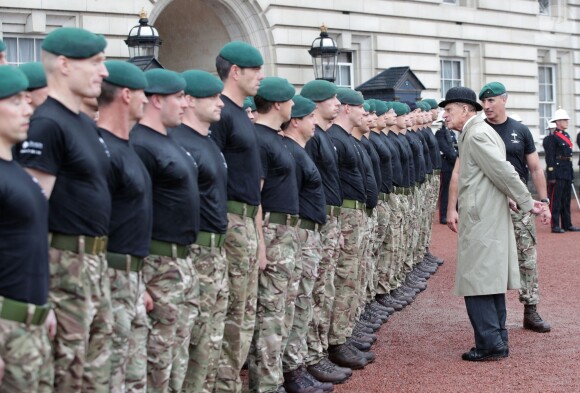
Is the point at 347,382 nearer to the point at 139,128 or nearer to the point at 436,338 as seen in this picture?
the point at 436,338

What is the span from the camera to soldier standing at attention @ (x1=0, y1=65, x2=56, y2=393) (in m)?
4.33

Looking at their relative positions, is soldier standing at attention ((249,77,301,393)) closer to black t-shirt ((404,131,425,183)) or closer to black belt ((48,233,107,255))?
black belt ((48,233,107,255))

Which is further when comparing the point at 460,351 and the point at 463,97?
the point at 460,351

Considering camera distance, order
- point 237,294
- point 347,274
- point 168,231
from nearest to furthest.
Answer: point 168,231, point 237,294, point 347,274

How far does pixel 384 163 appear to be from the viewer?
1177 centimetres

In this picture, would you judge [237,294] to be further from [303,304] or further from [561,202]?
[561,202]

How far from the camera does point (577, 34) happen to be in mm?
32031

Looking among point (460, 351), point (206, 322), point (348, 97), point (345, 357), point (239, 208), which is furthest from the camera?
point (348, 97)

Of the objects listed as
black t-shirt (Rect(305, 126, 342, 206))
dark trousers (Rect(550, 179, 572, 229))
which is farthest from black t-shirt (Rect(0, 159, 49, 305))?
dark trousers (Rect(550, 179, 572, 229))

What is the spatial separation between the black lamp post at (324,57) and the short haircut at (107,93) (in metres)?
14.4

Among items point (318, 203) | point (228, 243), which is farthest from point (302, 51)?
point (228, 243)

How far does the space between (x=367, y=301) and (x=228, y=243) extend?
4.78m

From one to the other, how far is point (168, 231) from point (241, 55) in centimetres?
161

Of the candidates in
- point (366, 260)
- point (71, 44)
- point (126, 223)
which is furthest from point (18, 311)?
point (366, 260)
